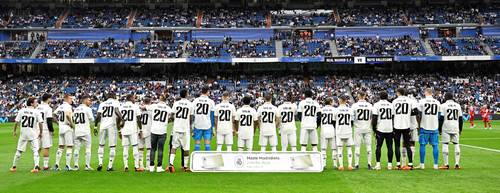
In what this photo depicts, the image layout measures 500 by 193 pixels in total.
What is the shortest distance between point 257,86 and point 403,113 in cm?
4750

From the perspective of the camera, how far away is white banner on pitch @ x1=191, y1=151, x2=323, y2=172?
16.1 m

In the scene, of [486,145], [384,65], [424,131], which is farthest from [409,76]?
[424,131]

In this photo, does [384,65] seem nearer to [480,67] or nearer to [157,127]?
[480,67]

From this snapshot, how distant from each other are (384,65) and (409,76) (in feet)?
10.8

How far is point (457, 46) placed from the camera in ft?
221

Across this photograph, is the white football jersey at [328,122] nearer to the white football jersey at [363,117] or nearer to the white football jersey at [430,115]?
the white football jersey at [363,117]

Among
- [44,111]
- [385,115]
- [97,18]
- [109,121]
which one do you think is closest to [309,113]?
[385,115]

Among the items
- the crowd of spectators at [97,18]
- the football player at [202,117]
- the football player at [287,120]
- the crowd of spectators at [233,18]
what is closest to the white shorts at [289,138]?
the football player at [287,120]

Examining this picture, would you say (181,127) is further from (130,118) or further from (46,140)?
(46,140)

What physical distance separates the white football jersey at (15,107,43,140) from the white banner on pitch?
16.2 ft

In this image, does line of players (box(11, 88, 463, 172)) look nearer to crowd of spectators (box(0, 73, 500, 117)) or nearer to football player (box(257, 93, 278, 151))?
football player (box(257, 93, 278, 151))

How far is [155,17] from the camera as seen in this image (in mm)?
73062

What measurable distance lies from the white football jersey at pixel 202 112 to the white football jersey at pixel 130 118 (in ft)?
5.69

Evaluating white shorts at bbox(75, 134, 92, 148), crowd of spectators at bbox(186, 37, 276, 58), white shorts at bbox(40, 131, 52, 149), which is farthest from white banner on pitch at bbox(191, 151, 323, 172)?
crowd of spectators at bbox(186, 37, 276, 58)
